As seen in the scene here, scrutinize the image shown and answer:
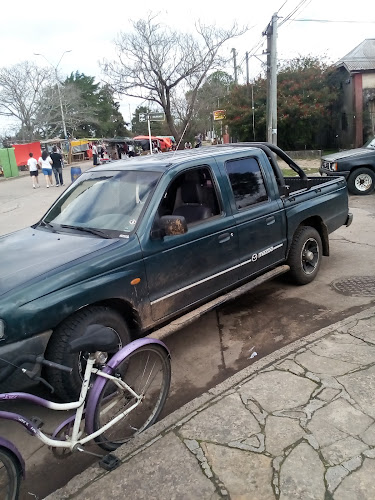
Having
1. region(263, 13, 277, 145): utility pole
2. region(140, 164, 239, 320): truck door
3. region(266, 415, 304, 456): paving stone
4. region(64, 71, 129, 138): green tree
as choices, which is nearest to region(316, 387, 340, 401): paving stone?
region(266, 415, 304, 456): paving stone

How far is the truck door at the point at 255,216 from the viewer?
13.9 feet

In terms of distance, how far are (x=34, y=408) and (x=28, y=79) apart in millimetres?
59419

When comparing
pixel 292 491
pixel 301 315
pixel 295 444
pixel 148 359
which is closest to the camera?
pixel 292 491

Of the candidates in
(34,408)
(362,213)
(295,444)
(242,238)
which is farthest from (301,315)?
(362,213)

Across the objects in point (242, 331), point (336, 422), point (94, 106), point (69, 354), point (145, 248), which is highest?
point (94, 106)

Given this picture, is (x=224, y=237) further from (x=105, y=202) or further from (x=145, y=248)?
(x=105, y=202)

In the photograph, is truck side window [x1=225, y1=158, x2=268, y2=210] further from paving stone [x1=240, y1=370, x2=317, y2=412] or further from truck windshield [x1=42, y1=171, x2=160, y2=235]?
paving stone [x1=240, y1=370, x2=317, y2=412]

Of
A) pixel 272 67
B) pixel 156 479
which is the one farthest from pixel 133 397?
pixel 272 67

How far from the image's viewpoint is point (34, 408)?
3283 millimetres

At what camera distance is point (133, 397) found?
2803mm

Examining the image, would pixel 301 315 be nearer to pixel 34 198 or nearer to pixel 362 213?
pixel 362 213

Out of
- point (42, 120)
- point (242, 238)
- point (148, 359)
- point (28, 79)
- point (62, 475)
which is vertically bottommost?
point (62, 475)

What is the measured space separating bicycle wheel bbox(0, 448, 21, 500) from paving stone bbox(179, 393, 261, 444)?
1007mm

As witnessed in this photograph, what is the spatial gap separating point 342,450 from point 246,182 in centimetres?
279
